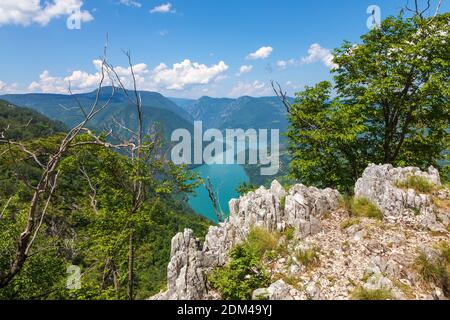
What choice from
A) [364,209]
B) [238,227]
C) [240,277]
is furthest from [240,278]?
[364,209]

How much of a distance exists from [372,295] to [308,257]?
2000 mm

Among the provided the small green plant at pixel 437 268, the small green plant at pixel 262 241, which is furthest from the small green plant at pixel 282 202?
the small green plant at pixel 437 268

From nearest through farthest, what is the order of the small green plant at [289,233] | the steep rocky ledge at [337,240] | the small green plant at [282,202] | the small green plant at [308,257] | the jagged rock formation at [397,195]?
the steep rocky ledge at [337,240], the small green plant at [308,257], the jagged rock formation at [397,195], the small green plant at [289,233], the small green plant at [282,202]

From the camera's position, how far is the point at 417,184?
36.7 ft

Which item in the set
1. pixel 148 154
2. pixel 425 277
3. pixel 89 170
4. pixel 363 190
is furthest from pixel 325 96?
pixel 89 170

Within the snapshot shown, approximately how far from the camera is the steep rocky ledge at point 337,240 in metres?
7.98

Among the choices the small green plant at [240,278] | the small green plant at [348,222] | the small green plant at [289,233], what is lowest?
the small green plant at [240,278]

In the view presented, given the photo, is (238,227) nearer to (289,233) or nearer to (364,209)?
(289,233)

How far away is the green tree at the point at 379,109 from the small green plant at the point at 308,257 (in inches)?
342

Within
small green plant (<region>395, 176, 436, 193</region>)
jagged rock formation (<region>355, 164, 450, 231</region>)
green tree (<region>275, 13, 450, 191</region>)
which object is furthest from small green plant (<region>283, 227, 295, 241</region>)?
green tree (<region>275, 13, 450, 191</region>)

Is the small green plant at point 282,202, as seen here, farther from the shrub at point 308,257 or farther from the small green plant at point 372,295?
the small green plant at point 372,295

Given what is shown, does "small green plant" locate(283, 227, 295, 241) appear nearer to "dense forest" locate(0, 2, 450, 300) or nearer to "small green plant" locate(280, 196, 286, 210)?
"small green plant" locate(280, 196, 286, 210)

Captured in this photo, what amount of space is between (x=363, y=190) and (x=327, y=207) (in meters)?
1.62

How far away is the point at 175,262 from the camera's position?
9.30 m
